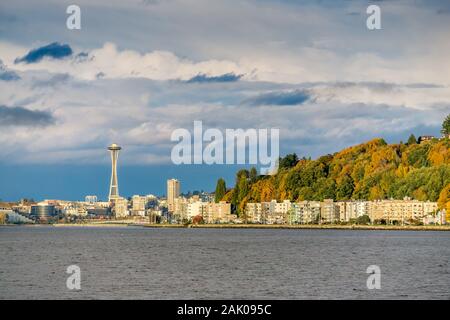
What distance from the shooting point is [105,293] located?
45.3 meters

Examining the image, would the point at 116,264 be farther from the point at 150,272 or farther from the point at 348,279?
the point at 348,279

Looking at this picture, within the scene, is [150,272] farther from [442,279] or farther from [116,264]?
[442,279]

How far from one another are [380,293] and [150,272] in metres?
18.1

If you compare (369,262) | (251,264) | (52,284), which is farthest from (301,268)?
(52,284)

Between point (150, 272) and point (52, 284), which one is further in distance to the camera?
point (150, 272)

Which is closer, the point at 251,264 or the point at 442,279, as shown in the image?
the point at 442,279

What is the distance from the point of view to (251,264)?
6556cm

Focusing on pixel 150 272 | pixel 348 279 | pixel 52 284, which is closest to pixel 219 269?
pixel 150 272
